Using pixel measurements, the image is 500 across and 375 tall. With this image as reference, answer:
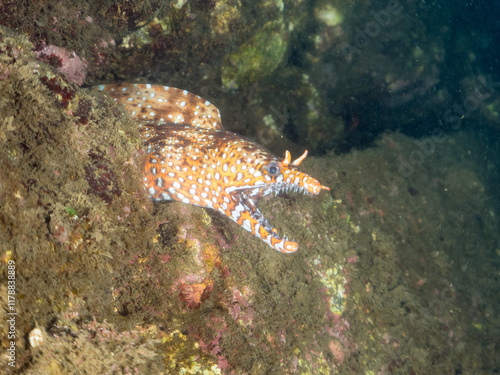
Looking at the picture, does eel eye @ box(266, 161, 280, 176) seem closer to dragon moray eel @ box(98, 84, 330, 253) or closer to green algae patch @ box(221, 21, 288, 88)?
dragon moray eel @ box(98, 84, 330, 253)

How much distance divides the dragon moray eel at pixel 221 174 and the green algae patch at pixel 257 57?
219 cm

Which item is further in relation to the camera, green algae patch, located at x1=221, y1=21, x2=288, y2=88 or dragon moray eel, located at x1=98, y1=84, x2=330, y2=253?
green algae patch, located at x1=221, y1=21, x2=288, y2=88

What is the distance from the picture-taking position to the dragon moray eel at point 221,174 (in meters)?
3.43

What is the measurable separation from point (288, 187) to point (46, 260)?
259 cm

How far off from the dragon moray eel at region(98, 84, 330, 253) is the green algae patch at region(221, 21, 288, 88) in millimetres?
2190

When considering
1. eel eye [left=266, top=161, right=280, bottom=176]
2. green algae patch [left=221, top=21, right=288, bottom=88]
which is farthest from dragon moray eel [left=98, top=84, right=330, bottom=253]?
green algae patch [left=221, top=21, right=288, bottom=88]

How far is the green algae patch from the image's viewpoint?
549cm

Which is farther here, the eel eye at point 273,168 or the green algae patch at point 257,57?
the green algae patch at point 257,57

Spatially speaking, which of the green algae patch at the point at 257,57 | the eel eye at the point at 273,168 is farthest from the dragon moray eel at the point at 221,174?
the green algae patch at the point at 257,57

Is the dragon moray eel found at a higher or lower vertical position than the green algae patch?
lower

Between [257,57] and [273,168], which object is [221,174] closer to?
[273,168]

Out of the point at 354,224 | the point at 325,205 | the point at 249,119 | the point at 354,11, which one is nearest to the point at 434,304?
the point at 354,224

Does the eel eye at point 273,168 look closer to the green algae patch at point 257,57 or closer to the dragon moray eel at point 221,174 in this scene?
the dragon moray eel at point 221,174

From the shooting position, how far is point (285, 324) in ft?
10.8
